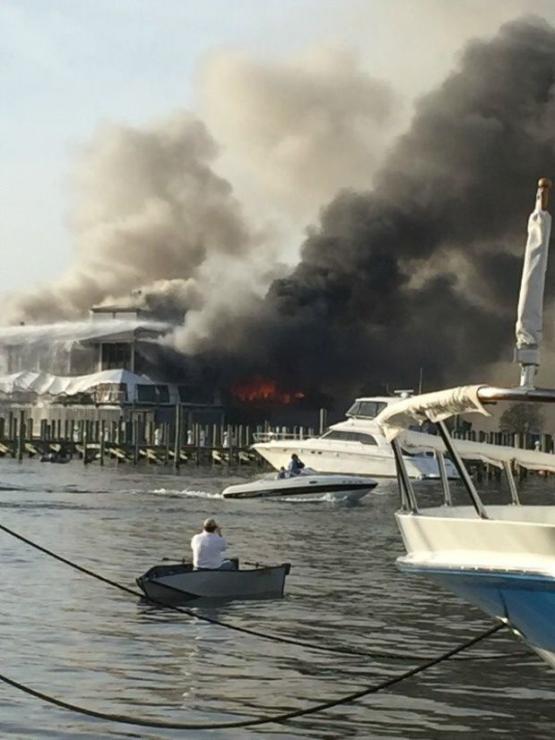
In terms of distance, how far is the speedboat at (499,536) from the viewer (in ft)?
65.8

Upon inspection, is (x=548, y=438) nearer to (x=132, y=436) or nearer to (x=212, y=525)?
(x=132, y=436)

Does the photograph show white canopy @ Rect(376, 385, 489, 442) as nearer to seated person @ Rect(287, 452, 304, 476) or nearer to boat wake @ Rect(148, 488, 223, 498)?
seated person @ Rect(287, 452, 304, 476)

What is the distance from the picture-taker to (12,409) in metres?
172

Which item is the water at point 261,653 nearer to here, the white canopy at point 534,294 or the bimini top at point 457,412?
the bimini top at point 457,412

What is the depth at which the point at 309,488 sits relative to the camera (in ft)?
247

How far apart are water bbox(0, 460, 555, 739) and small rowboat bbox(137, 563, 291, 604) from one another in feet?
1.62

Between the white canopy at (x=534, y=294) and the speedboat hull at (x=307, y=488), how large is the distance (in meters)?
54.1

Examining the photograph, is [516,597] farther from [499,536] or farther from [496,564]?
[499,536]

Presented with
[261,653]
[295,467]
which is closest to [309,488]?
[295,467]

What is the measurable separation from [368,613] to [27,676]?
34.8 ft

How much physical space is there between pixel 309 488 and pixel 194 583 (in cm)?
4031

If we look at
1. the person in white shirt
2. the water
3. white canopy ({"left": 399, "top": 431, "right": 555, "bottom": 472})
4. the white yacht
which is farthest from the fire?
white canopy ({"left": 399, "top": 431, "right": 555, "bottom": 472})

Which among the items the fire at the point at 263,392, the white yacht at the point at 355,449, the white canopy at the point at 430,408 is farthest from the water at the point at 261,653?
the fire at the point at 263,392

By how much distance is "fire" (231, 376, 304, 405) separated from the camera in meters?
160
